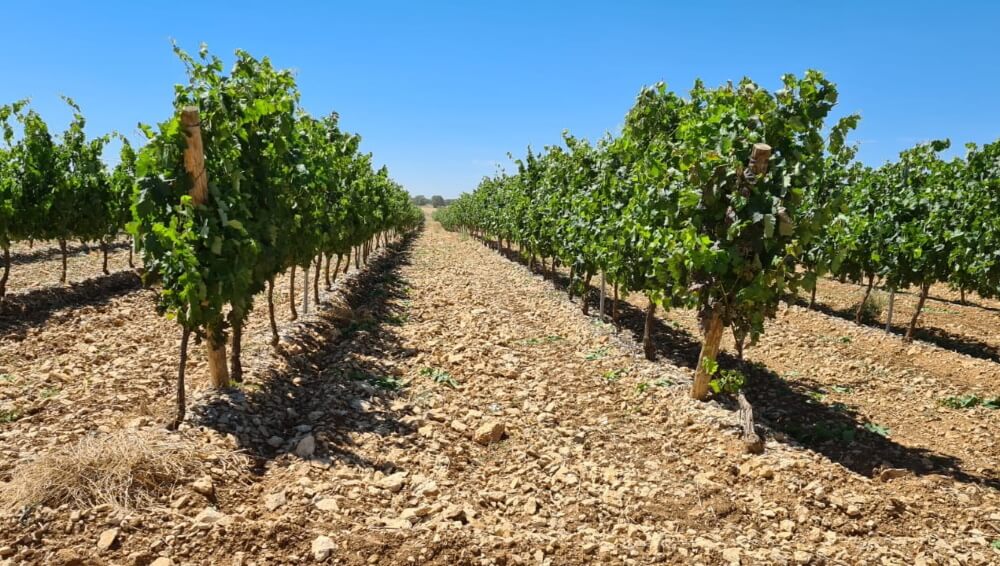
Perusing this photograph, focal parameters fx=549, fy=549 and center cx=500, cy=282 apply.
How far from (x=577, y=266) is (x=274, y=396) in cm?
862

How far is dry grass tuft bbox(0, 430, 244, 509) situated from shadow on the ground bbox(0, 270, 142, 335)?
27.7 feet

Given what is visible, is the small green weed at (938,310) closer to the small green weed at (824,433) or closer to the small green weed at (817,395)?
the small green weed at (817,395)

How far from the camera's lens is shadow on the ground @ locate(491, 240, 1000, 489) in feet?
22.9

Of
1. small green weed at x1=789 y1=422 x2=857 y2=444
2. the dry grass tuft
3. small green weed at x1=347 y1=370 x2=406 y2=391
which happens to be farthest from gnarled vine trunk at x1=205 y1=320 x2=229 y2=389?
small green weed at x1=789 y1=422 x2=857 y2=444

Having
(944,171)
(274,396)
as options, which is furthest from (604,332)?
(944,171)

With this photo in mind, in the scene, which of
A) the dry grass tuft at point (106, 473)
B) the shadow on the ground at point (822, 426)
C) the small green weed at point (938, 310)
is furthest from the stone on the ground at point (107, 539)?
the small green weed at point (938, 310)

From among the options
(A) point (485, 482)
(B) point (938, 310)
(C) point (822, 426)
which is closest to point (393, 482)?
(A) point (485, 482)

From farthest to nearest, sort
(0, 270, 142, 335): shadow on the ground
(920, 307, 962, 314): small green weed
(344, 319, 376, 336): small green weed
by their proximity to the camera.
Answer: (920, 307, 962, 314): small green weed < (344, 319, 376, 336): small green weed < (0, 270, 142, 335): shadow on the ground

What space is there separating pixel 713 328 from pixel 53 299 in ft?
53.4

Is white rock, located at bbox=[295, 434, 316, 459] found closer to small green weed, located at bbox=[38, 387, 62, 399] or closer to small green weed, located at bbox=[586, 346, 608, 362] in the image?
small green weed, located at bbox=[38, 387, 62, 399]

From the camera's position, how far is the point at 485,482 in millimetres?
6258

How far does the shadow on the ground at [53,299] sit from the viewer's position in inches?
485

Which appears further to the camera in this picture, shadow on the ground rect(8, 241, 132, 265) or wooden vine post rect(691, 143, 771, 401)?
shadow on the ground rect(8, 241, 132, 265)

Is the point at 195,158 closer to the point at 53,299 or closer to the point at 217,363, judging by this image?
the point at 217,363
